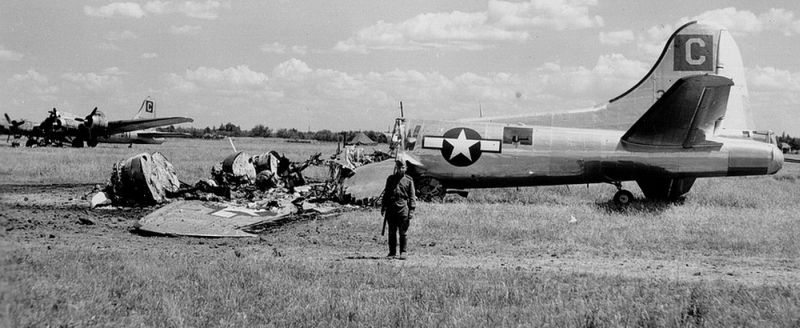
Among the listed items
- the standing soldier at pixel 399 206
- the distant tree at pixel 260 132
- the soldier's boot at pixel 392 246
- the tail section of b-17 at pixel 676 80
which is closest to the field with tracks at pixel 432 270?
the soldier's boot at pixel 392 246

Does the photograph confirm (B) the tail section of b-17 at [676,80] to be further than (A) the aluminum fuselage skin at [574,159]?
Yes

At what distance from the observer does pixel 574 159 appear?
1722 cm

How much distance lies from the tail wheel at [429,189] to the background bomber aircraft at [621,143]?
26 millimetres

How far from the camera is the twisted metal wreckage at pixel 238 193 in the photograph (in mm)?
13992

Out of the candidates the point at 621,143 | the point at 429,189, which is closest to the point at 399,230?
the point at 429,189

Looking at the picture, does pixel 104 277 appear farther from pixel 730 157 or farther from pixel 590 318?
pixel 730 157

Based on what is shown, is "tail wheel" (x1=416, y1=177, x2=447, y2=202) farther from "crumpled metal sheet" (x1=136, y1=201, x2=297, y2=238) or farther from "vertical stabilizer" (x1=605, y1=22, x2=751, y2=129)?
"vertical stabilizer" (x1=605, y1=22, x2=751, y2=129)

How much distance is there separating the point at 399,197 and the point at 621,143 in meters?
8.25

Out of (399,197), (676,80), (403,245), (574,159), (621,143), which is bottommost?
(403,245)

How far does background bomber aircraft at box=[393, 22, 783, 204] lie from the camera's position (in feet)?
54.6

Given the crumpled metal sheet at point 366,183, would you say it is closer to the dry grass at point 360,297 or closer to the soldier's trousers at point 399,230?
the soldier's trousers at point 399,230

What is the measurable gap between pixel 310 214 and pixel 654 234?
725 centimetres

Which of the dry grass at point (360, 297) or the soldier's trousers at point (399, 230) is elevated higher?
the soldier's trousers at point (399, 230)

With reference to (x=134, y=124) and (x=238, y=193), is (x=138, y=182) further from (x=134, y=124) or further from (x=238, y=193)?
(x=134, y=124)
